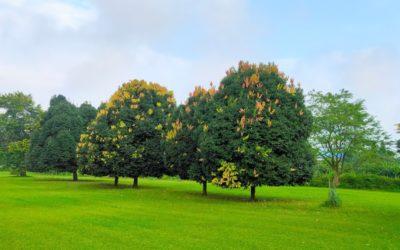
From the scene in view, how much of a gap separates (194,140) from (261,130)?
171 inches

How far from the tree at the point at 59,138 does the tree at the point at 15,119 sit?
567 inches

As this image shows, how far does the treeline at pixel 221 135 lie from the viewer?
22891 mm

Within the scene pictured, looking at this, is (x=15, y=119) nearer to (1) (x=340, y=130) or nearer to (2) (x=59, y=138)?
(2) (x=59, y=138)

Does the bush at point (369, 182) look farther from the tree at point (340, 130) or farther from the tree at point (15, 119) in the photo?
the tree at point (15, 119)

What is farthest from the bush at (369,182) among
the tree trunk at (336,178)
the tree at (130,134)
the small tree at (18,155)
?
the small tree at (18,155)

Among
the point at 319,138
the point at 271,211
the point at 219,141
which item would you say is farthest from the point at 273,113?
the point at 319,138

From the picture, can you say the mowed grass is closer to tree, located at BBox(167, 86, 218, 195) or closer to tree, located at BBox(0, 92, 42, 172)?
tree, located at BBox(167, 86, 218, 195)

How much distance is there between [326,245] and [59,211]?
11.2 m

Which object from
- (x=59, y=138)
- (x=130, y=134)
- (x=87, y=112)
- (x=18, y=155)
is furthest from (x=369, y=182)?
(x=18, y=155)

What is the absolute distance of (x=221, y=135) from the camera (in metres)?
23.3

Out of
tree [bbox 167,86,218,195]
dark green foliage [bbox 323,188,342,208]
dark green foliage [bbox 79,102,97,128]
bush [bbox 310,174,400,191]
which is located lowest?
dark green foliage [bbox 323,188,342,208]

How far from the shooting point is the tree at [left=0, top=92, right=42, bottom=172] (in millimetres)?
61688

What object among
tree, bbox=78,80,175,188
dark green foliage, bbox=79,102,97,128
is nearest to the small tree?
dark green foliage, bbox=79,102,97,128

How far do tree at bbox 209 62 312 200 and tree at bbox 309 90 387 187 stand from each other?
91.4ft
